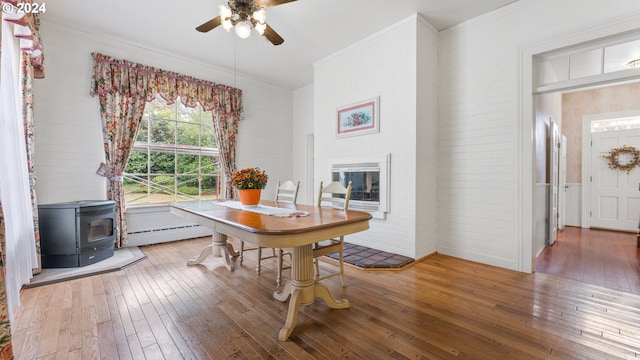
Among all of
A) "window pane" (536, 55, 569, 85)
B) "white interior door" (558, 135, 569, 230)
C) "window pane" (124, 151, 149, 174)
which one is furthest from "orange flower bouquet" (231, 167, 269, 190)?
"white interior door" (558, 135, 569, 230)

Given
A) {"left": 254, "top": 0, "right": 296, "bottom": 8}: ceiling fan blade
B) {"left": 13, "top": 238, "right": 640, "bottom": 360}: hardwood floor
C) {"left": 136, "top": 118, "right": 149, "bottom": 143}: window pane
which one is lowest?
{"left": 13, "top": 238, "right": 640, "bottom": 360}: hardwood floor

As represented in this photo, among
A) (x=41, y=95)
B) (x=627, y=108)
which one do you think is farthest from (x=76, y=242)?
(x=627, y=108)

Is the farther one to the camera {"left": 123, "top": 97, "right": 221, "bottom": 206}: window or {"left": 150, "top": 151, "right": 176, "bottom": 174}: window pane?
{"left": 150, "top": 151, "right": 176, "bottom": 174}: window pane

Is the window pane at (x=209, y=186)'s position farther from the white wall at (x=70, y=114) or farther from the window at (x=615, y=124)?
the window at (x=615, y=124)

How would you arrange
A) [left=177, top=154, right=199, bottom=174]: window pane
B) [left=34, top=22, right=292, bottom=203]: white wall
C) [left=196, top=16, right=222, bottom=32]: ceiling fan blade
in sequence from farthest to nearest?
[left=177, top=154, right=199, bottom=174]: window pane < [left=34, top=22, right=292, bottom=203]: white wall < [left=196, top=16, right=222, bottom=32]: ceiling fan blade

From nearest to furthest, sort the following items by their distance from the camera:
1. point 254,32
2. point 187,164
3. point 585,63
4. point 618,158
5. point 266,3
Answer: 1. point 266,3
2. point 585,63
3. point 254,32
4. point 187,164
5. point 618,158

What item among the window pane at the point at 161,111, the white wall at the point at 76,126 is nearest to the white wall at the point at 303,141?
the white wall at the point at 76,126

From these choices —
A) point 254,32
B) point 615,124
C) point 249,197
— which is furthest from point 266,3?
point 615,124

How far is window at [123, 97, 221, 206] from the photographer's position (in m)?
4.06

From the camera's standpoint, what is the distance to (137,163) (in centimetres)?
404

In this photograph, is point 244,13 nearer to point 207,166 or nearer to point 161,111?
point 161,111

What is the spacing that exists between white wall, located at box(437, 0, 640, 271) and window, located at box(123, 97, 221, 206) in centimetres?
382

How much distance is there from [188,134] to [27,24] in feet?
7.47

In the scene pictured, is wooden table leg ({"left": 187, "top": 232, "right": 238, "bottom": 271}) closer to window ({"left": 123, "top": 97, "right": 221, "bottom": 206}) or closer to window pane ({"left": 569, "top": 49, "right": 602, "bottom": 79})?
window ({"left": 123, "top": 97, "right": 221, "bottom": 206})
